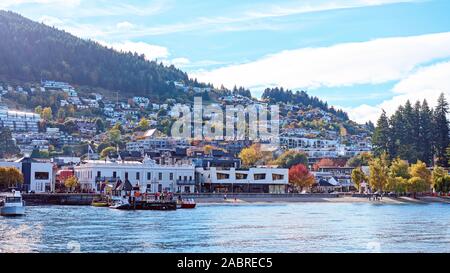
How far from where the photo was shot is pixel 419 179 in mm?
94438

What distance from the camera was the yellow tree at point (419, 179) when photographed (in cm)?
9418

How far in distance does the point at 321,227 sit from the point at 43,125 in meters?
142

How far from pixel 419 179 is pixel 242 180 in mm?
23365

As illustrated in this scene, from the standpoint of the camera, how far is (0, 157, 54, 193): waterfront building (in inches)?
3314

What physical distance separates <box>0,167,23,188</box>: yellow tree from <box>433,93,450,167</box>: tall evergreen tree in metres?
68.2

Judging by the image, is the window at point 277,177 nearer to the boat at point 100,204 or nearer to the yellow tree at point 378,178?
the yellow tree at point 378,178

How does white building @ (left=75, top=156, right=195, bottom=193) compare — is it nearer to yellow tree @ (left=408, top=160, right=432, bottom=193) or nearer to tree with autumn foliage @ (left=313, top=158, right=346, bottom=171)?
yellow tree @ (left=408, top=160, right=432, bottom=193)

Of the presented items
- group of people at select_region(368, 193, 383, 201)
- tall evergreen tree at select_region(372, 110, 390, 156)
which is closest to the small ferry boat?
group of people at select_region(368, 193, 383, 201)

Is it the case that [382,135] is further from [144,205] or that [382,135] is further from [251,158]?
[144,205]

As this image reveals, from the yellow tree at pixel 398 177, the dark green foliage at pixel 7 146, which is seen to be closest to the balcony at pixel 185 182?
the yellow tree at pixel 398 177

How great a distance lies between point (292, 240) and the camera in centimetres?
3175
